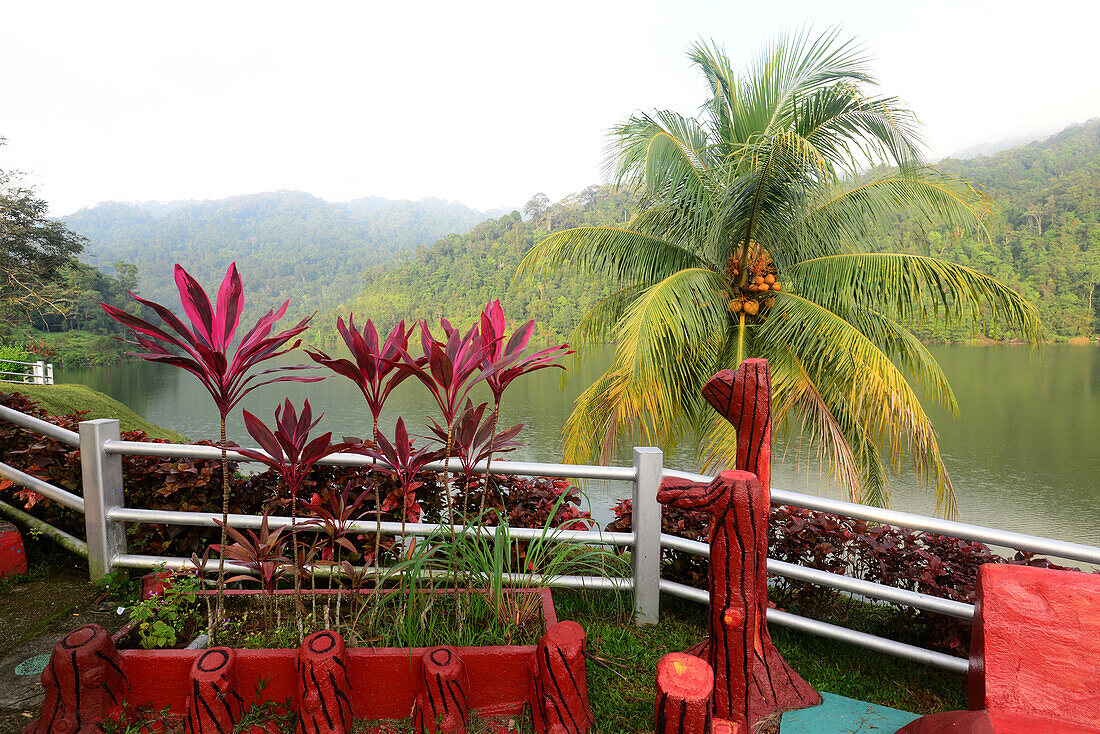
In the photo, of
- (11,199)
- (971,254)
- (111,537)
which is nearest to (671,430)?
(111,537)

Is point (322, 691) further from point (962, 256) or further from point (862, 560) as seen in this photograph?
point (962, 256)

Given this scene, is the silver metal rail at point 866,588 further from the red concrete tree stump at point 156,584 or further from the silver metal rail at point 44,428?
the silver metal rail at point 44,428

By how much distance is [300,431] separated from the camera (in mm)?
2021

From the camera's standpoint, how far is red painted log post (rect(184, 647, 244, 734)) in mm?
1588

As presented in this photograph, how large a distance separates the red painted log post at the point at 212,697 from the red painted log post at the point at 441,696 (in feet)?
1.80

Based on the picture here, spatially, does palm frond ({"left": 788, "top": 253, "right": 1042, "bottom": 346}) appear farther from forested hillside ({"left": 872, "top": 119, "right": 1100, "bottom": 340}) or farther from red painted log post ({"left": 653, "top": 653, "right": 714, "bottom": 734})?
forested hillside ({"left": 872, "top": 119, "right": 1100, "bottom": 340})

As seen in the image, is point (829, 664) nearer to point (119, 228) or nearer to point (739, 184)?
point (739, 184)

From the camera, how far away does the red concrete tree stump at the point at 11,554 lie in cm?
281

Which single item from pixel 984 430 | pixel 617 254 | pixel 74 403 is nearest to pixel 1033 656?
pixel 617 254

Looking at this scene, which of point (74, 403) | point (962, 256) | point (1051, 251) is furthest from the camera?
point (1051, 251)

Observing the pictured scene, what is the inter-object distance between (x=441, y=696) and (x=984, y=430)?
21.4 metres

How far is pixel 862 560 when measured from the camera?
8.66ft

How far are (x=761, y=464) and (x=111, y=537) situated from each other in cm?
295

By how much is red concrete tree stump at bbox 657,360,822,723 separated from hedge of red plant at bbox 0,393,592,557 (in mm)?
1045
